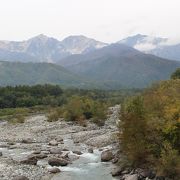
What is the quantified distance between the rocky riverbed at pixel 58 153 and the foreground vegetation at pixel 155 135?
14.0 feet

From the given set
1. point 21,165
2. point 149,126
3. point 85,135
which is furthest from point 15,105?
point 149,126

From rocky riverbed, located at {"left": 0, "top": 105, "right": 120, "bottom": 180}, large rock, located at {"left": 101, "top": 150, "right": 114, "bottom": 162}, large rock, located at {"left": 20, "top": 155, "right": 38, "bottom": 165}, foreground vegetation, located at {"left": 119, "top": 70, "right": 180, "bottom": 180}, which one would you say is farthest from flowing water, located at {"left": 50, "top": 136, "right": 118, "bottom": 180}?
large rock, located at {"left": 20, "top": 155, "right": 38, "bottom": 165}

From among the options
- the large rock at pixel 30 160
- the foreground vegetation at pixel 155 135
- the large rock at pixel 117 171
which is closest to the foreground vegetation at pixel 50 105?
the large rock at pixel 30 160

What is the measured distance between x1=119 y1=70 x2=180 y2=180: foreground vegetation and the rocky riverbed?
4265mm

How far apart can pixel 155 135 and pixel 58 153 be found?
20.0 m

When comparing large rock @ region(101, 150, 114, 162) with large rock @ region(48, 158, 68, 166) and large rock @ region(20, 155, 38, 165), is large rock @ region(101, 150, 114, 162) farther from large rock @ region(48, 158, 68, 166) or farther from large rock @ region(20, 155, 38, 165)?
large rock @ region(20, 155, 38, 165)

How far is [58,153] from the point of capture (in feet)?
192

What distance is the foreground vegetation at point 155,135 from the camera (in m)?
39.1

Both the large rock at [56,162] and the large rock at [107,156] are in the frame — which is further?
the large rock at [107,156]

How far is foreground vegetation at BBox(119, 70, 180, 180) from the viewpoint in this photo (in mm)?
39094

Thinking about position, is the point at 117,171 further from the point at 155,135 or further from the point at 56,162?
the point at 56,162

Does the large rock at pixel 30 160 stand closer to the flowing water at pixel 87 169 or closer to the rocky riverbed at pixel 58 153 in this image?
the rocky riverbed at pixel 58 153

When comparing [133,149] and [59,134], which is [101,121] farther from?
[133,149]

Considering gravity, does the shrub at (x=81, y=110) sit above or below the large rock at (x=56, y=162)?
above
